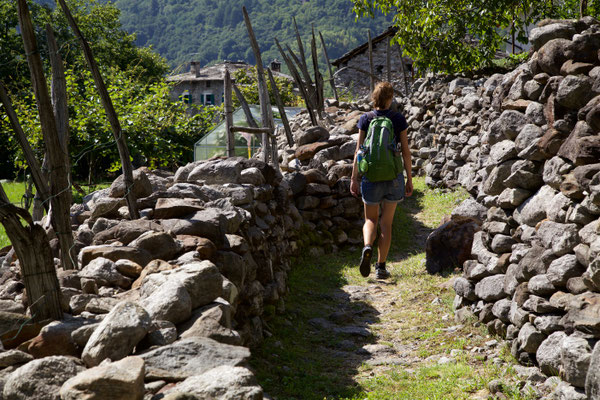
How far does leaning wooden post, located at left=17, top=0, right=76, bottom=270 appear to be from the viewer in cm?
358

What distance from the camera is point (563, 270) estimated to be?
12.0 feet

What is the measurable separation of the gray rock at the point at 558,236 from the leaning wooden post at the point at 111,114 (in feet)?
9.98

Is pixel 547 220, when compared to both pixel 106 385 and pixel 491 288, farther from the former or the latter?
pixel 106 385

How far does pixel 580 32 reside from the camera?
180 inches

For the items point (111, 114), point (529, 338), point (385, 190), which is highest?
point (111, 114)

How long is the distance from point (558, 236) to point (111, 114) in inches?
132

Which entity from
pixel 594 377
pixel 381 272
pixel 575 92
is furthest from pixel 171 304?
pixel 381 272

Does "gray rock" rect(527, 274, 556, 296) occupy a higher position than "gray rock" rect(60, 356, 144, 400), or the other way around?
"gray rock" rect(60, 356, 144, 400)

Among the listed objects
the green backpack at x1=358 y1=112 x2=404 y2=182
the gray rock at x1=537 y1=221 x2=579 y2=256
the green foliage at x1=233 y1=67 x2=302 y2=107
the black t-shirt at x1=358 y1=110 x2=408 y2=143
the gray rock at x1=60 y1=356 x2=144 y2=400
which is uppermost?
the green foliage at x1=233 y1=67 x2=302 y2=107

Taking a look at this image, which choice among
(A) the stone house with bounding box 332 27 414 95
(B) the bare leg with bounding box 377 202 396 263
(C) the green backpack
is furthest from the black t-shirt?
(A) the stone house with bounding box 332 27 414 95

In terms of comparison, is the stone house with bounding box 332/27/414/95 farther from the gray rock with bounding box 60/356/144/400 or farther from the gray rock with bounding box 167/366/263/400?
the gray rock with bounding box 60/356/144/400

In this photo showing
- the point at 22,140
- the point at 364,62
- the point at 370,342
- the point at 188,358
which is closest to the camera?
the point at 188,358

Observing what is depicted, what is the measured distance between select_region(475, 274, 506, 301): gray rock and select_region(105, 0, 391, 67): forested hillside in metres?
82.2

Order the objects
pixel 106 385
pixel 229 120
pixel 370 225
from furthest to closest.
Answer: pixel 229 120
pixel 370 225
pixel 106 385
